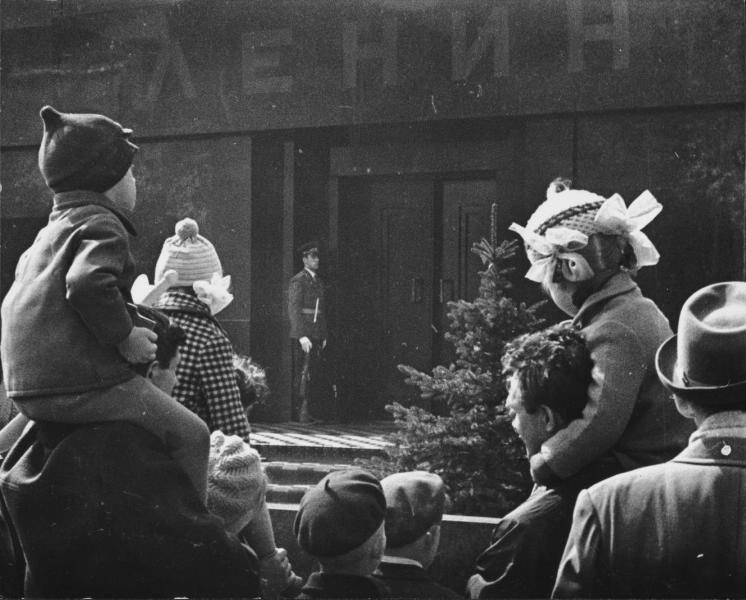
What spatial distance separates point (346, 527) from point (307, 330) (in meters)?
7.81

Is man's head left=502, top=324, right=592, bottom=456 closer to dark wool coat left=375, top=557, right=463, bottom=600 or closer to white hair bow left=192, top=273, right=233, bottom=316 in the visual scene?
dark wool coat left=375, top=557, right=463, bottom=600

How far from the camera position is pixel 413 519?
12.0 feet

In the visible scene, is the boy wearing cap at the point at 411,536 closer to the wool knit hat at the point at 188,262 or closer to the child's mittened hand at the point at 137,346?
the child's mittened hand at the point at 137,346

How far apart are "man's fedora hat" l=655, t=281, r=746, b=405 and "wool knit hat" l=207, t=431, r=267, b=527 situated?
70.7 inches

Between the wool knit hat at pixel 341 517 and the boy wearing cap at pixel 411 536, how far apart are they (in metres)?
0.17

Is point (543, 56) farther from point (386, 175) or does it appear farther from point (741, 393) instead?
point (741, 393)

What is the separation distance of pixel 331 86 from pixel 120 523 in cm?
766

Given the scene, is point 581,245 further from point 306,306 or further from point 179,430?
point 306,306

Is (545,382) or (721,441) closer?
(721,441)

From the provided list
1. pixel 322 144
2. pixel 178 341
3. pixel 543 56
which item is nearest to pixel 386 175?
pixel 322 144

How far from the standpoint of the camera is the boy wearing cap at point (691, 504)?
8.04ft

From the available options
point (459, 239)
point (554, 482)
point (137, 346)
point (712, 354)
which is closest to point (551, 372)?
point (554, 482)

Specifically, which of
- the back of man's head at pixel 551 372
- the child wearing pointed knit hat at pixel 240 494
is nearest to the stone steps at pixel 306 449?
the child wearing pointed knit hat at pixel 240 494

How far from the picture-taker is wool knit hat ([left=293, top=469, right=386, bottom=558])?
11.1ft
